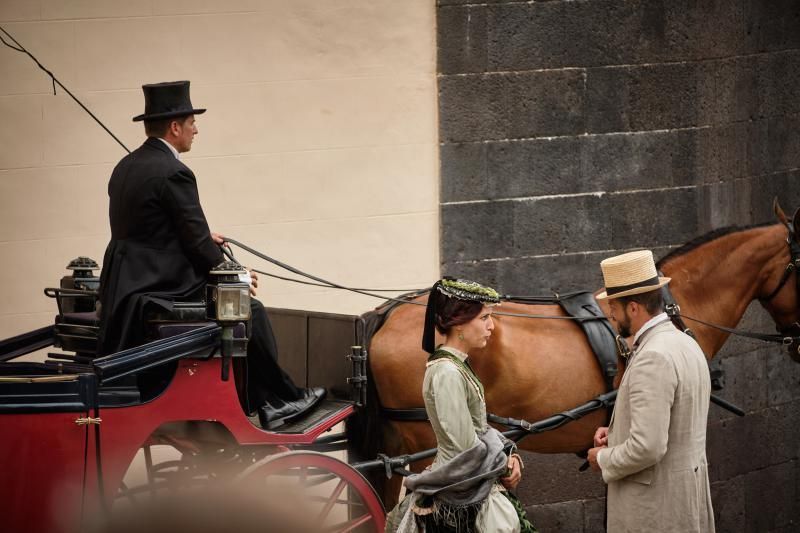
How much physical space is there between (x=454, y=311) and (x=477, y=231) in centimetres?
309

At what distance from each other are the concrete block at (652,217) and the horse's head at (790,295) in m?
1.52

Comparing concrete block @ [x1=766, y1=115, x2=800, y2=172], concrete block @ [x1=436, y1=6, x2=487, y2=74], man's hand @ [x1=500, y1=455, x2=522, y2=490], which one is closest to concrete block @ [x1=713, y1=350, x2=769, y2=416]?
concrete block @ [x1=766, y1=115, x2=800, y2=172]

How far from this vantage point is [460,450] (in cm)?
392

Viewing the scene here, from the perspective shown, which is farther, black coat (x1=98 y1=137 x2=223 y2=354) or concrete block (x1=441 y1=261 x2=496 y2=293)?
concrete block (x1=441 y1=261 x2=496 y2=293)

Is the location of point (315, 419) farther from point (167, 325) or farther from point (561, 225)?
point (561, 225)

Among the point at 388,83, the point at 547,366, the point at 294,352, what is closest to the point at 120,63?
the point at 388,83

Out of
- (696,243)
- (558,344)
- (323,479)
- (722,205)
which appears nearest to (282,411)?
(323,479)

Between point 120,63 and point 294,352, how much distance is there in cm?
217

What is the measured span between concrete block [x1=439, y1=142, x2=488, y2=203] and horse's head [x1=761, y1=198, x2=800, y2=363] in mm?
1938

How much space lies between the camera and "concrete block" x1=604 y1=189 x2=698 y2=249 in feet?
24.2

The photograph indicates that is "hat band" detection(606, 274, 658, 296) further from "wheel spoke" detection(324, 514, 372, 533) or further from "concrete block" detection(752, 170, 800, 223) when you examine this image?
"concrete block" detection(752, 170, 800, 223)

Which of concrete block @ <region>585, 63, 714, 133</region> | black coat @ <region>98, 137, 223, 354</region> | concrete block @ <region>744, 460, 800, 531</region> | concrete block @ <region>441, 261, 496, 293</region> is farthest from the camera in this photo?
concrete block @ <region>744, 460, 800, 531</region>

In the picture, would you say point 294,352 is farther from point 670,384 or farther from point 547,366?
point 670,384

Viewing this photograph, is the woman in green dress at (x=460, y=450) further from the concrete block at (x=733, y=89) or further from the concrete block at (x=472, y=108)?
the concrete block at (x=733, y=89)
